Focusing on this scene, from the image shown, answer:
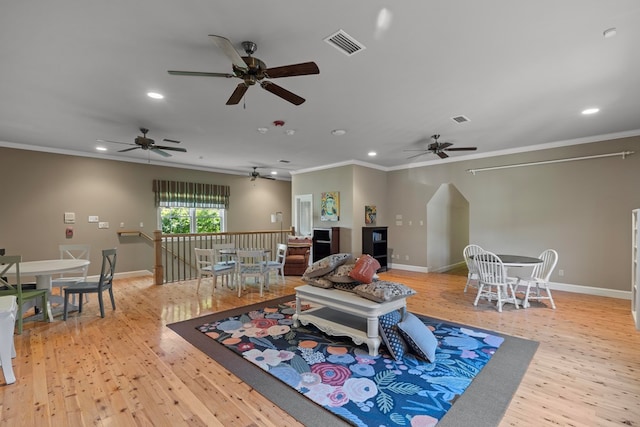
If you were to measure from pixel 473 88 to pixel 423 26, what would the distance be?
4.54 ft

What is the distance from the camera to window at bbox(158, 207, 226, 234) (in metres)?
7.63

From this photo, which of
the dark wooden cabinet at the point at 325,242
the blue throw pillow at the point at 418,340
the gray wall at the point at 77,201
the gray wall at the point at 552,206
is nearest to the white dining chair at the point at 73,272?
the gray wall at the point at 77,201

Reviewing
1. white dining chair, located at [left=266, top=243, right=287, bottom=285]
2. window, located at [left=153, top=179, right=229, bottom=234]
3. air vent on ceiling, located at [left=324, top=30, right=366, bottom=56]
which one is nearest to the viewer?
air vent on ceiling, located at [left=324, top=30, right=366, bottom=56]

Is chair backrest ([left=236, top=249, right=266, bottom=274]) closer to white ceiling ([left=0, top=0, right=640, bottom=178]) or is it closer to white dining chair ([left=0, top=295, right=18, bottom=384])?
white ceiling ([left=0, top=0, right=640, bottom=178])

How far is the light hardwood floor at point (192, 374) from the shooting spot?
2.03 meters

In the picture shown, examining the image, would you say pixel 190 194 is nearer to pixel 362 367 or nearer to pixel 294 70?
pixel 294 70

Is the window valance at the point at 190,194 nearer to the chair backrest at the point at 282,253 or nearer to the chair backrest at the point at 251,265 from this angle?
the chair backrest at the point at 282,253

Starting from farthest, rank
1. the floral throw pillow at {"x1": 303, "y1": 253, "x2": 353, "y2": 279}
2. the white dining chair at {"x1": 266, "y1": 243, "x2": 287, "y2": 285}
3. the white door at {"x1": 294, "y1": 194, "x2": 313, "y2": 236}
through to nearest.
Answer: the white door at {"x1": 294, "y1": 194, "x2": 313, "y2": 236} < the white dining chair at {"x1": 266, "y1": 243, "x2": 287, "y2": 285} < the floral throw pillow at {"x1": 303, "y1": 253, "x2": 353, "y2": 279}

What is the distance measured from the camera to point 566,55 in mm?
2611

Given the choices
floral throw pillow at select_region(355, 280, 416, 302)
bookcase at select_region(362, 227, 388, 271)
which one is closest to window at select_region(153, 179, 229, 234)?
bookcase at select_region(362, 227, 388, 271)

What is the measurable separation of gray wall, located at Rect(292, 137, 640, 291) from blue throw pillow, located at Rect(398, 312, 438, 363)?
430 cm

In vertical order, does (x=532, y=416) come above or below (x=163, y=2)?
below

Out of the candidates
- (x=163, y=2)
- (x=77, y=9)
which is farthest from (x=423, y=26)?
(x=77, y=9)

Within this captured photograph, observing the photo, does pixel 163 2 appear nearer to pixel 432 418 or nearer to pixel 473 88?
pixel 473 88
